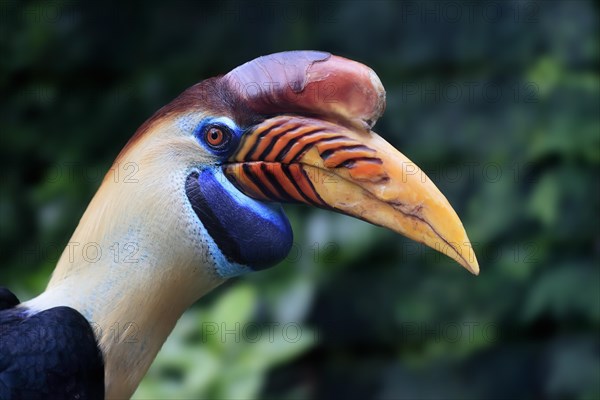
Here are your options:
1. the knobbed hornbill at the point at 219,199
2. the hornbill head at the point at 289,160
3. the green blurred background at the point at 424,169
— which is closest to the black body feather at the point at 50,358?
the knobbed hornbill at the point at 219,199

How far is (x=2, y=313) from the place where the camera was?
1531mm

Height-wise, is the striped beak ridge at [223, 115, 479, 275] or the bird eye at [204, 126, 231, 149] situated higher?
the bird eye at [204, 126, 231, 149]

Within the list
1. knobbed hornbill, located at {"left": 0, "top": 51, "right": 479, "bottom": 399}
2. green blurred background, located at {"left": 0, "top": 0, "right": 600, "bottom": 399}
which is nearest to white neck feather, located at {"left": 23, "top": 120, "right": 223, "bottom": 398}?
knobbed hornbill, located at {"left": 0, "top": 51, "right": 479, "bottom": 399}

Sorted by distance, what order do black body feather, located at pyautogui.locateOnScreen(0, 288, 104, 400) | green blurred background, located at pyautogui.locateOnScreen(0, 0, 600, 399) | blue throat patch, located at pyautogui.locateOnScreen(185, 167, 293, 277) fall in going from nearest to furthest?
1. black body feather, located at pyautogui.locateOnScreen(0, 288, 104, 400)
2. blue throat patch, located at pyautogui.locateOnScreen(185, 167, 293, 277)
3. green blurred background, located at pyautogui.locateOnScreen(0, 0, 600, 399)

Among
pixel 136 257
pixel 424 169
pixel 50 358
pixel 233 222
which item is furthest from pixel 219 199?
pixel 424 169

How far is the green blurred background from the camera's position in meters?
3.16

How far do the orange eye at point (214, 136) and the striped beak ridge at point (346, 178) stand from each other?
0.11 ft

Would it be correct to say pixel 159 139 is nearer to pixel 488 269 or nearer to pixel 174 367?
pixel 174 367

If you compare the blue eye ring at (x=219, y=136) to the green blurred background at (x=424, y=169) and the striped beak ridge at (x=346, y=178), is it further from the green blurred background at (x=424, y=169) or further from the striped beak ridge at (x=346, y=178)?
Answer: the green blurred background at (x=424, y=169)

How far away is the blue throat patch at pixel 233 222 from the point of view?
4.93ft

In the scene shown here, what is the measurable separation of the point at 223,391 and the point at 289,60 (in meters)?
1.52

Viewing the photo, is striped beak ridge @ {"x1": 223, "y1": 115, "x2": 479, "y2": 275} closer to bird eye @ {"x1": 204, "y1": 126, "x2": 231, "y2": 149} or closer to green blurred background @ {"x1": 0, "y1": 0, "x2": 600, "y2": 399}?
bird eye @ {"x1": 204, "y1": 126, "x2": 231, "y2": 149}

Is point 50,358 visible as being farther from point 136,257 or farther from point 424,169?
point 424,169

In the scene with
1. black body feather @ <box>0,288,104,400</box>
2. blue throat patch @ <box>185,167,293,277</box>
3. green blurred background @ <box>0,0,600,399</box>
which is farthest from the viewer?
green blurred background @ <box>0,0,600,399</box>
